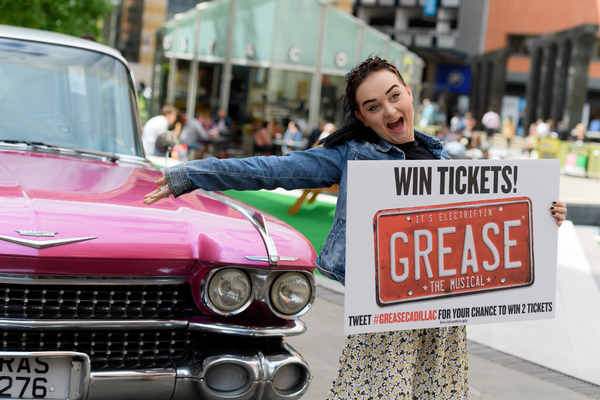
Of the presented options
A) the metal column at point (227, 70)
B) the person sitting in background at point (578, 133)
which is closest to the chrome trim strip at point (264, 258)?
the metal column at point (227, 70)

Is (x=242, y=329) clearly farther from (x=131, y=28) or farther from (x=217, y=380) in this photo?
(x=131, y=28)

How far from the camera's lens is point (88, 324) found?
99.0 inches

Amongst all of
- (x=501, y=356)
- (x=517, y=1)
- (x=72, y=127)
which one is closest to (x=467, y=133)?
(x=501, y=356)

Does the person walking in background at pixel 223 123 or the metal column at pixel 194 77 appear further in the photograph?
the metal column at pixel 194 77

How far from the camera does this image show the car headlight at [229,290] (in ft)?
8.87

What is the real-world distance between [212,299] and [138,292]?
28cm

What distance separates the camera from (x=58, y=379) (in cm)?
246

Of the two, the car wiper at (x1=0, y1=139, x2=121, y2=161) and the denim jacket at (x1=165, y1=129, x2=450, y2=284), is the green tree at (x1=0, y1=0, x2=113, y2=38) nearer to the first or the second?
the car wiper at (x1=0, y1=139, x2=121, y2=161)

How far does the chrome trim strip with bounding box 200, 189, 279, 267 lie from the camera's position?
107 inches

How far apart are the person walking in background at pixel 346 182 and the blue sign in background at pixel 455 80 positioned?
54079mm

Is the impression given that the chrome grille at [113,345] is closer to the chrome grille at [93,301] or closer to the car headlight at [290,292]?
the chrome grille at [93,301]

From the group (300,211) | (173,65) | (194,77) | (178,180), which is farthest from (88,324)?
(173,65)

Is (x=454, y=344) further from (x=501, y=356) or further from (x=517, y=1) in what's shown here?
(x=517, y=1)

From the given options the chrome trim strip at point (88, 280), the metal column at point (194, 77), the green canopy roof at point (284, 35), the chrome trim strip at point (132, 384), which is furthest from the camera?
the metal column at point (194, 77)
